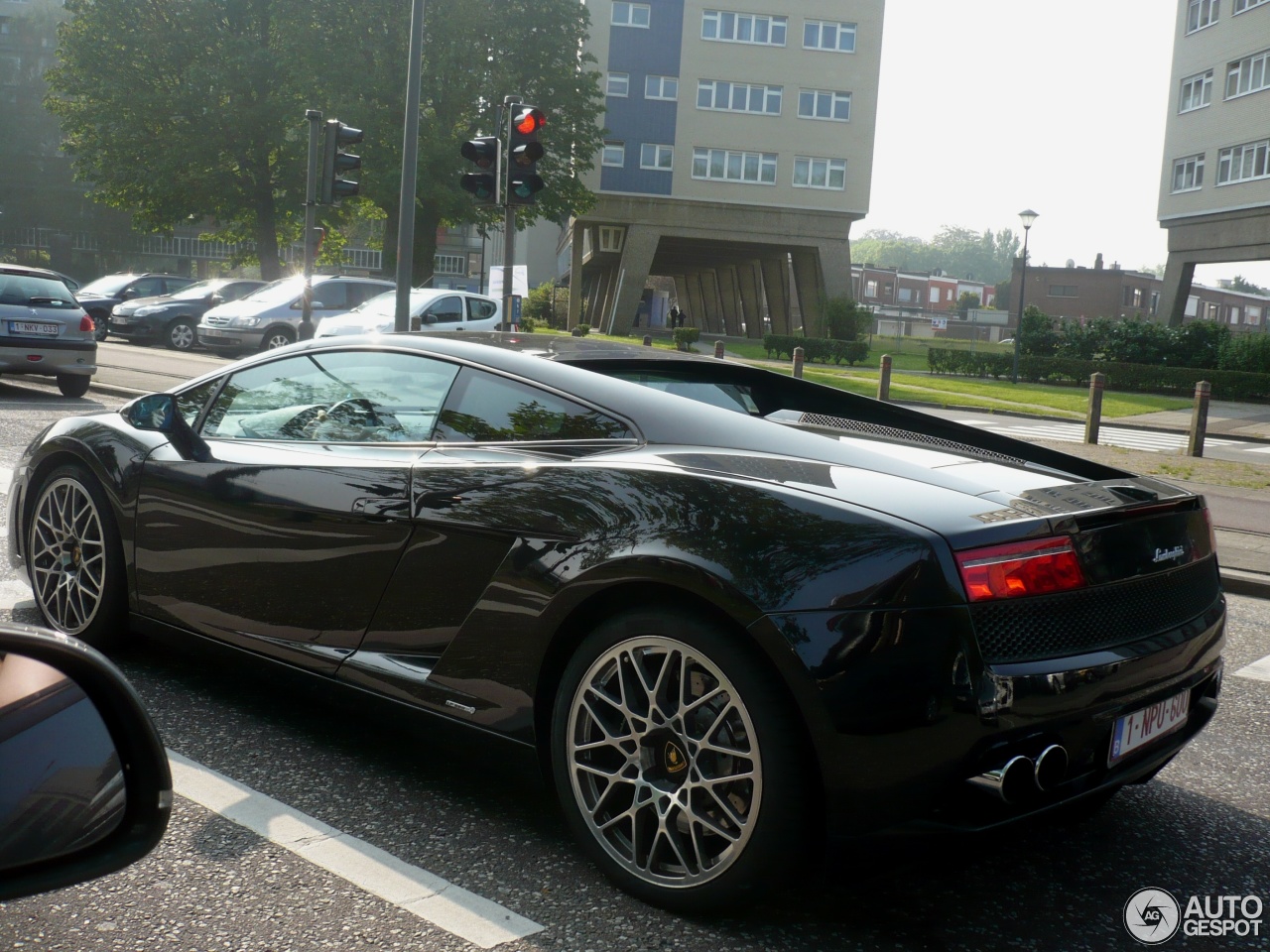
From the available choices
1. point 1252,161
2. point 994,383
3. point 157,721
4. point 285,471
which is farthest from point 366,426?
point 1252,161

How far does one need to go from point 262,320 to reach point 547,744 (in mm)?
22887

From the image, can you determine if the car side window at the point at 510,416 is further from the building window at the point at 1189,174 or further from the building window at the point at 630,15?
the building window at the point at 630,15

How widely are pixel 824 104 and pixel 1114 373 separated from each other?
1916cm

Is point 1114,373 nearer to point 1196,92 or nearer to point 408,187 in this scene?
point 1196,92

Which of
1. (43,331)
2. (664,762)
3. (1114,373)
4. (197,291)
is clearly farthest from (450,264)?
(664,762)

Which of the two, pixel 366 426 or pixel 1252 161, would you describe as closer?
pixel 366 426

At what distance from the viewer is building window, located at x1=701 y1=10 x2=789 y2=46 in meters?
47.5

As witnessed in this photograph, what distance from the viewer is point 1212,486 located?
496 inches

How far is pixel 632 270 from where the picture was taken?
1855 inches

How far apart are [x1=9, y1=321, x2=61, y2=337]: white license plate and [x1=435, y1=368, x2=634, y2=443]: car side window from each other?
13.2m

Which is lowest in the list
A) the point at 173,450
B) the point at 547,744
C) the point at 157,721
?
the point at 157,721

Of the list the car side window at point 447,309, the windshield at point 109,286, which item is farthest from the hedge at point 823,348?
the windshield at point 109,286

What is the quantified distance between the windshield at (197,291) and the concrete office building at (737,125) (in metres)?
19.6

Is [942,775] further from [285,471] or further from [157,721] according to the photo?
[157,721]
